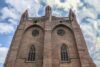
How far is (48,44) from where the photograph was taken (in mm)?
32000

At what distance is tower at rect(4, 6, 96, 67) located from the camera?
3078 centimetres

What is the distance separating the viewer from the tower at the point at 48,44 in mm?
30781

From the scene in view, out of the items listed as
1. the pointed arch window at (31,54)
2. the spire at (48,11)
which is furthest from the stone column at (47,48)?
the pointed arch window at (31,54)

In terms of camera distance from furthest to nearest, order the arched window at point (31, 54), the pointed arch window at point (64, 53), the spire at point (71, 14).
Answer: the spire at point (71, 14), the arched window at point (31, 54), the pointed arch window at point (64, 53)

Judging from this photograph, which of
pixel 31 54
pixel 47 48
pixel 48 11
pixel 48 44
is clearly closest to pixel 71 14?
pixel 48 11

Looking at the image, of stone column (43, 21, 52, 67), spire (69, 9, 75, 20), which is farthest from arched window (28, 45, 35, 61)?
spire (69, 9, 75, 20)

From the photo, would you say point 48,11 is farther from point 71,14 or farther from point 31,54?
point 31,54

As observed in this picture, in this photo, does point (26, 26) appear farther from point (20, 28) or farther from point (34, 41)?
point (34, 41)

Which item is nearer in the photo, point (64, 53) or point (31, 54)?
point (64, 53)

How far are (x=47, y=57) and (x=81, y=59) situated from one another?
16.3 ft

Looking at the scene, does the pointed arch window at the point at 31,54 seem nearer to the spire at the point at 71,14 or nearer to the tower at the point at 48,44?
the tower at the point at 48,44

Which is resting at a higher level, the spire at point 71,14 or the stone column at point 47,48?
the spire at point 71,14

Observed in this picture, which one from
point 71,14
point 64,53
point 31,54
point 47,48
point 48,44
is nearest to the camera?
point 47,48

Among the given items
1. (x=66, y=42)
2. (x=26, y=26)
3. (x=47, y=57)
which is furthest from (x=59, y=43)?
(x=26, y=26)
